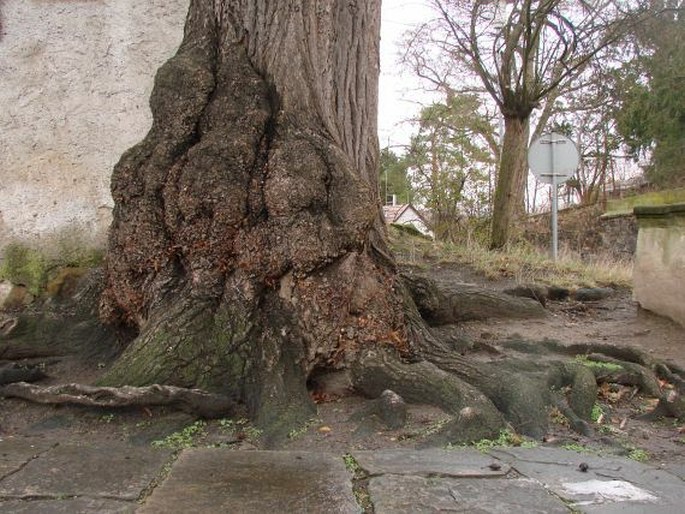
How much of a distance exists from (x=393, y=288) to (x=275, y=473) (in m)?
1.91

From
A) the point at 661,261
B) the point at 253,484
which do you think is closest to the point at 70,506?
the point at 253,484

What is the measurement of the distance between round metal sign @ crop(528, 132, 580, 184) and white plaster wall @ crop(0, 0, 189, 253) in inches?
349

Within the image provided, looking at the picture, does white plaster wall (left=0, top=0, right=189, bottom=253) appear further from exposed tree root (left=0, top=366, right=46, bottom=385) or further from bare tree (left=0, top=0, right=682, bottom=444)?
exposed tree root (left=0, top=366, right=46, bottom=385)

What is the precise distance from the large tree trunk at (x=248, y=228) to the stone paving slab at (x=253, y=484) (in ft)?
2.08

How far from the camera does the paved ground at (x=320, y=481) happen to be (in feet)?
8.46

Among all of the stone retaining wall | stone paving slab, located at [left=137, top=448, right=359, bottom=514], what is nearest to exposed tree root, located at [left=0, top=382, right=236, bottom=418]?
stone paving slab, located at [left=137, top=448, right=359, bottom=514]

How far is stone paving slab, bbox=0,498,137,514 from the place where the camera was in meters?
2.47

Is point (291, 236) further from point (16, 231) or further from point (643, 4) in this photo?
point (643, 4)

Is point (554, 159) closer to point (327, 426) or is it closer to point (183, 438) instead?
point (327, 426)

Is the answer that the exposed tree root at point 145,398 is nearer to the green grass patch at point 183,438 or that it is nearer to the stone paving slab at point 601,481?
the green grass patch at point 183,438

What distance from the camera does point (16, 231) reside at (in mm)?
5711

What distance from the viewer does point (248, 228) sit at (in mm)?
4141

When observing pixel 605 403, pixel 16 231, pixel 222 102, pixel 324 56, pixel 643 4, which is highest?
pixel 643 4

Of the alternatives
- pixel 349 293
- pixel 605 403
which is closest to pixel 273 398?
pixel 349 293
